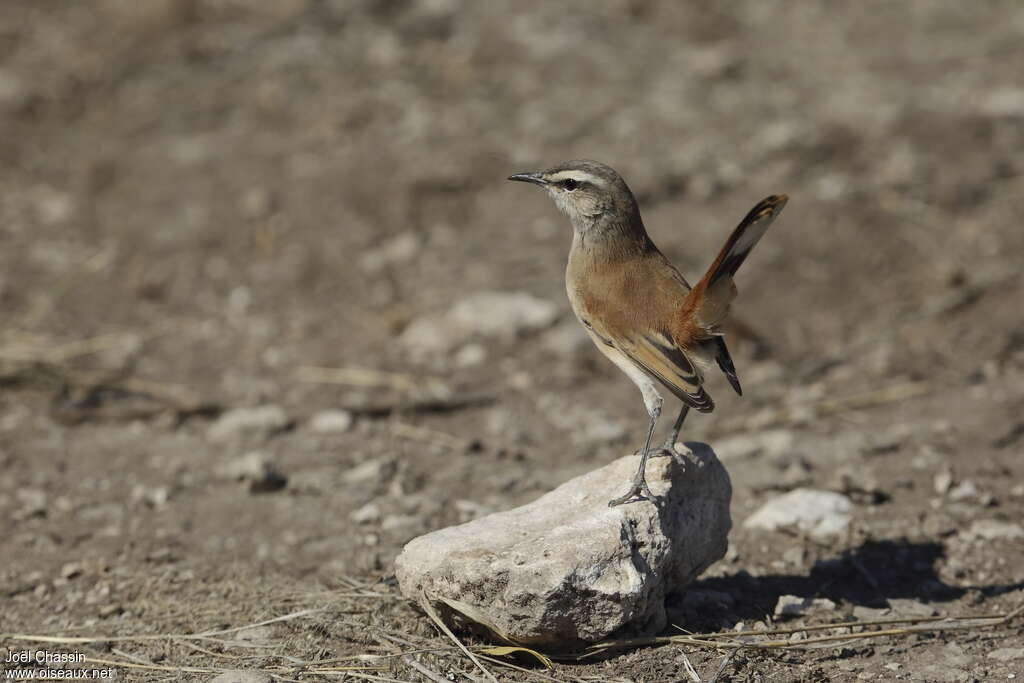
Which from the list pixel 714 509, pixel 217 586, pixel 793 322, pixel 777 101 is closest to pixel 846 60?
pixel 777 101

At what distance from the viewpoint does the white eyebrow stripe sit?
535 cm

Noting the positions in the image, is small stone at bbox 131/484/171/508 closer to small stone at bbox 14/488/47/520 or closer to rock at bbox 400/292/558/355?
Answer: small stone at bbox 14/488/47/520

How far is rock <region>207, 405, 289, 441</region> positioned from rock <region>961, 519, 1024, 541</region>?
149 inches

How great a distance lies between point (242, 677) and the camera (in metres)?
4.05

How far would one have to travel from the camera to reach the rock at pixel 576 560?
404 centimetres

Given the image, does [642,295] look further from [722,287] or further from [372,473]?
[372,473]

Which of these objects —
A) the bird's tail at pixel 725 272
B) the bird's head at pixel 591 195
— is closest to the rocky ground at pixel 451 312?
the bird's tail at pixel 725 272

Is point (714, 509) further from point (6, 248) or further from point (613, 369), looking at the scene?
point (6, 248)

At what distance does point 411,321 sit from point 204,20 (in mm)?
4925

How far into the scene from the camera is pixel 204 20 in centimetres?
1120

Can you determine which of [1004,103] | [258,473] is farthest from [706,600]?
[1004,103]

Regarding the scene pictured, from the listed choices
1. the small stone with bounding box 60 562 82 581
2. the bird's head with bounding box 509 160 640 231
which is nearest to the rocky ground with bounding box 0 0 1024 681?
the small stone with bounding box 60 562 82 581

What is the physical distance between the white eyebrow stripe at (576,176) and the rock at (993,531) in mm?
2390

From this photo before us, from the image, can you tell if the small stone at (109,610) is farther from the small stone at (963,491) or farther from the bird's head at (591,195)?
the small stone at (963,491)
